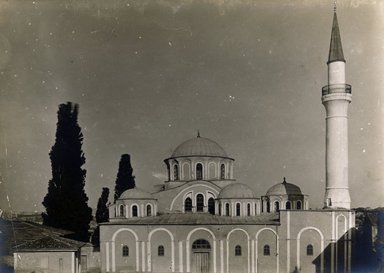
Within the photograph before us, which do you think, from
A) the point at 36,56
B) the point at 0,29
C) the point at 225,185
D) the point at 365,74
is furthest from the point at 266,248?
the point at 0,29

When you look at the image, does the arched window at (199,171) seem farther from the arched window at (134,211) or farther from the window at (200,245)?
the window at (200,245)

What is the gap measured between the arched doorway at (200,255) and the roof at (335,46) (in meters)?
10.7

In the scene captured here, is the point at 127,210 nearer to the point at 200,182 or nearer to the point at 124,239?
the point at 124,239

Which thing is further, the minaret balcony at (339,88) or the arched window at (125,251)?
the arched window at (125,251)

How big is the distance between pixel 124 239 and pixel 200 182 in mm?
5266

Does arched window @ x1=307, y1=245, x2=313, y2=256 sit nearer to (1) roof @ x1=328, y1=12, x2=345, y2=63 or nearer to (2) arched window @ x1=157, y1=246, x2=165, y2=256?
(2) arched window @ x1=157, y1=246, x2=165, y2=256

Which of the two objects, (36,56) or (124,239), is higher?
(36,56)

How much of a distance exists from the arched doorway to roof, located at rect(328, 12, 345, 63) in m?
10.7

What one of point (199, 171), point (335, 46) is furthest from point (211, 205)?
point (335, 46)

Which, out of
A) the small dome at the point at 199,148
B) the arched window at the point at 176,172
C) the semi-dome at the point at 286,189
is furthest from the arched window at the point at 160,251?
the semi-dome at the point at 286,189

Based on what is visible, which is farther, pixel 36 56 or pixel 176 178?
pixel 176 178

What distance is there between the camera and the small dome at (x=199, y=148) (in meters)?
21.5

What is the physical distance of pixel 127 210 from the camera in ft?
64.4

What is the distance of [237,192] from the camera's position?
1942 centimetres
